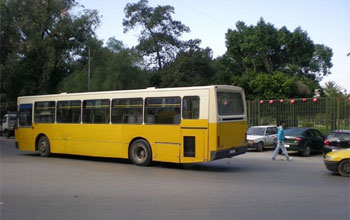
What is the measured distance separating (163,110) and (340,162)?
6.02 metres

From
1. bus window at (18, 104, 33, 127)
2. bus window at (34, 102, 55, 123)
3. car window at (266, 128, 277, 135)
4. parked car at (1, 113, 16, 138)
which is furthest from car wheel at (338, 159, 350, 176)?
parked car at (1, 113, 16, 138)

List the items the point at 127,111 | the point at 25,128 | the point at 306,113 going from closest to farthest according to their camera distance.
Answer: the point at 127,111 < the point at 25,128 < the point at 306,113

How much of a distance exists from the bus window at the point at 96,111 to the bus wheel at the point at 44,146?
2.62 m

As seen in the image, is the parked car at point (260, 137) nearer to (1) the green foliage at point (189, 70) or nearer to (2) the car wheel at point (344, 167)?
(2) the car wheel at point (344, 167)

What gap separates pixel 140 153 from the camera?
14180 millimetres

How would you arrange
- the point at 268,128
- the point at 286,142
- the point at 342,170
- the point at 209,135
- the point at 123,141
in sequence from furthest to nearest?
the point at 268,128, the point at 286,142, the point at 123,141, the point at 209,135, the point at 342,170

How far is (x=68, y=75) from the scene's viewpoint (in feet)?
122

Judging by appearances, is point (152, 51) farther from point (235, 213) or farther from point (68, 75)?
point (235, 213)

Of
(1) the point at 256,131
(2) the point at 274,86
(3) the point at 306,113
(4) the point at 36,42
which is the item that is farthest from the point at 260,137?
(2) the point at 274,86

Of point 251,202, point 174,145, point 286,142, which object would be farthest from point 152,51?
point 251,202

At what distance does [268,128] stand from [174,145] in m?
10.3

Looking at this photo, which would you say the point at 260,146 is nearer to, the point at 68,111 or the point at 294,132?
the point at 294,132

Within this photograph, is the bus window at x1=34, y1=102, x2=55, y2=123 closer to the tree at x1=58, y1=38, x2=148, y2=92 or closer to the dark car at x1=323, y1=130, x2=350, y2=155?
the dark car at x1=323, y1=130, x2=350, y2=155

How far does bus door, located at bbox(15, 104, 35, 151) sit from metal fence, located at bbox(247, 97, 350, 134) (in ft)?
50.6
